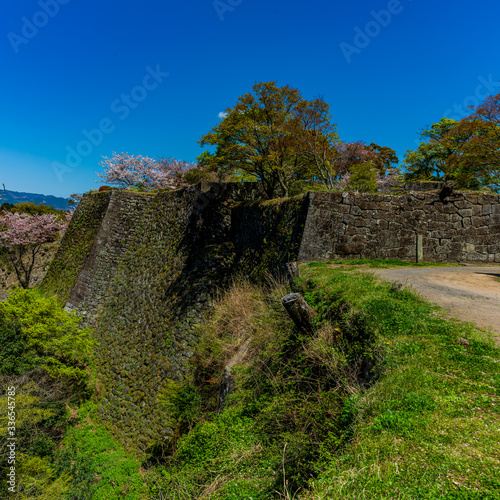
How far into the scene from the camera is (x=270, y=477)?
10.3 ft

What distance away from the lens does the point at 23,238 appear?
2203 cm

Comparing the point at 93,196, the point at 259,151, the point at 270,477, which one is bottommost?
the point at 270,477

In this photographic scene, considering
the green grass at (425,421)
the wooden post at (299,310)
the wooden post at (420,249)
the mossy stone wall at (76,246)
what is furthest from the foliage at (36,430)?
the wooden post at (420,249)

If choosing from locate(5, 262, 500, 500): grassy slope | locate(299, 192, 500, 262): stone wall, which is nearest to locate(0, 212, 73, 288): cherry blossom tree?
locate(5, 262, 500, 500): grassy slope

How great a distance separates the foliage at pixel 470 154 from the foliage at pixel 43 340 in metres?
19.3

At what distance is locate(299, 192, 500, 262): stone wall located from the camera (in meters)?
8.53

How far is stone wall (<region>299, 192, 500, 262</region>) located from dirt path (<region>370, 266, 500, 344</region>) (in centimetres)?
113

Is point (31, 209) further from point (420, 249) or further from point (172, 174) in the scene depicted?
point (420, 249)

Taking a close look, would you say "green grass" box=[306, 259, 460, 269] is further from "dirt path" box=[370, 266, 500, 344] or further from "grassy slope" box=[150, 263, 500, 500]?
"grassy slope" box=[150, 263, 500, 500]

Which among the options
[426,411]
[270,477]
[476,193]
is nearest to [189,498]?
[270,477]

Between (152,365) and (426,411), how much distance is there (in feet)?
30.5

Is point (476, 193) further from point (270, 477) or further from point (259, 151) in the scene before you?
point (270, 477)

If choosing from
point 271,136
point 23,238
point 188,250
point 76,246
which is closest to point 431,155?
point 271,136

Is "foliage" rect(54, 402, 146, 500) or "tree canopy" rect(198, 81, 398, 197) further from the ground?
"tree canopy" rect(198, 81, 398, 197)
